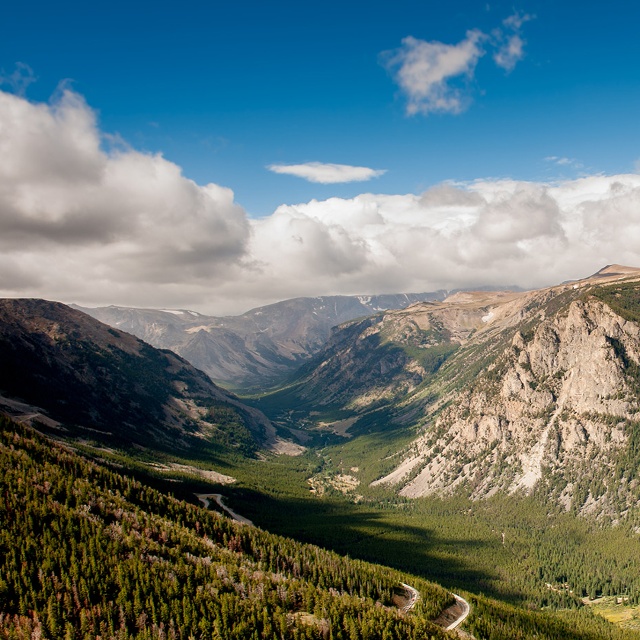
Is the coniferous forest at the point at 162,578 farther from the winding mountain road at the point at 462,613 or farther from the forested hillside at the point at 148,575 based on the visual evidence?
the winding mountain road at the point at 462,613

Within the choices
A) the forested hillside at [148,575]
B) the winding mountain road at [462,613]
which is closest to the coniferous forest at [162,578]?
the forested hillside at [148,575]

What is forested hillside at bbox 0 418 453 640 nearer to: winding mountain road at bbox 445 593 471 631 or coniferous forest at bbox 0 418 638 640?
coniferous forest at bbox 0 418 638 640

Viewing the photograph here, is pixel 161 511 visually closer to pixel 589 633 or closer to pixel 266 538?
pixel 266 538

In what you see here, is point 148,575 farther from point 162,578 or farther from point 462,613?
point 462,613

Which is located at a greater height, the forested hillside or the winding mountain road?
the forested hillside

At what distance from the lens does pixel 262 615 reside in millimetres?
112562

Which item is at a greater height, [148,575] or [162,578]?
[148,575]

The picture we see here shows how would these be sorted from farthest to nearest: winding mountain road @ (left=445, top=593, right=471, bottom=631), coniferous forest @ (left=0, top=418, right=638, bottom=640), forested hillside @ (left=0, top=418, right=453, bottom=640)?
winding mountain road @ (left=445, top=593, right=471, bottom=631) < coniferous forest @ (left=0, top=418, right=638, bottom=640) < forested hillside @ (left=0, top=418, right=453, bottom=640)

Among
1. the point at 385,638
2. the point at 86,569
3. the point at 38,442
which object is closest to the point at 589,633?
the point at 385,638

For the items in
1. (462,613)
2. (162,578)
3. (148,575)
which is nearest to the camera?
(148,575)

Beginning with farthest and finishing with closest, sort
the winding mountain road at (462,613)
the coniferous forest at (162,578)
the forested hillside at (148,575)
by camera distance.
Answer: the winding mountain road at (462,613) → the coniferous forest at (162,578) → the forested hillside at (148,575)

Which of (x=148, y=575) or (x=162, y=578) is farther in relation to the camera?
(x=162, y=578)

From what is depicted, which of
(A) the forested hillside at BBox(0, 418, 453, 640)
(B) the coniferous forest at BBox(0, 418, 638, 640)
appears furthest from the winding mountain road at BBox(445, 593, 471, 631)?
(A) the forested hillside at BBox(0, 418, 453, 640)

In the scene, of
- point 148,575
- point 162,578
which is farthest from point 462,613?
point 148,575
